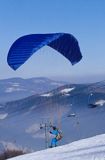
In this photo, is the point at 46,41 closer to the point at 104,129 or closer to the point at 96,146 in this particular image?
the point at 96,146

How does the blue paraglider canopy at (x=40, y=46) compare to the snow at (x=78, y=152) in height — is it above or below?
above

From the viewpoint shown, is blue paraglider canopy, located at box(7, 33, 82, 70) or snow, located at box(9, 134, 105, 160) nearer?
snow, located at box(9, 134, 105, 160)

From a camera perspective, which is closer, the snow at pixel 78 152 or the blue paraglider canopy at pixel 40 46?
the snow at pixel 78 152

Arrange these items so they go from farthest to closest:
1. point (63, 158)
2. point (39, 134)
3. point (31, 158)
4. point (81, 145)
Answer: point (39, 134)
point (81, 145)
point (31, 158)
point (63, 158)

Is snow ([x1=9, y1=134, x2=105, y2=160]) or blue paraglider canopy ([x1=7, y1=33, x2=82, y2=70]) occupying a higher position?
blue paraglider canopy ([x1=7, y1=33, x2=82, y2=70])

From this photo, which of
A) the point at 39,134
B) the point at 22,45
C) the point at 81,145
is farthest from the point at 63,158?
the point at 39,134
